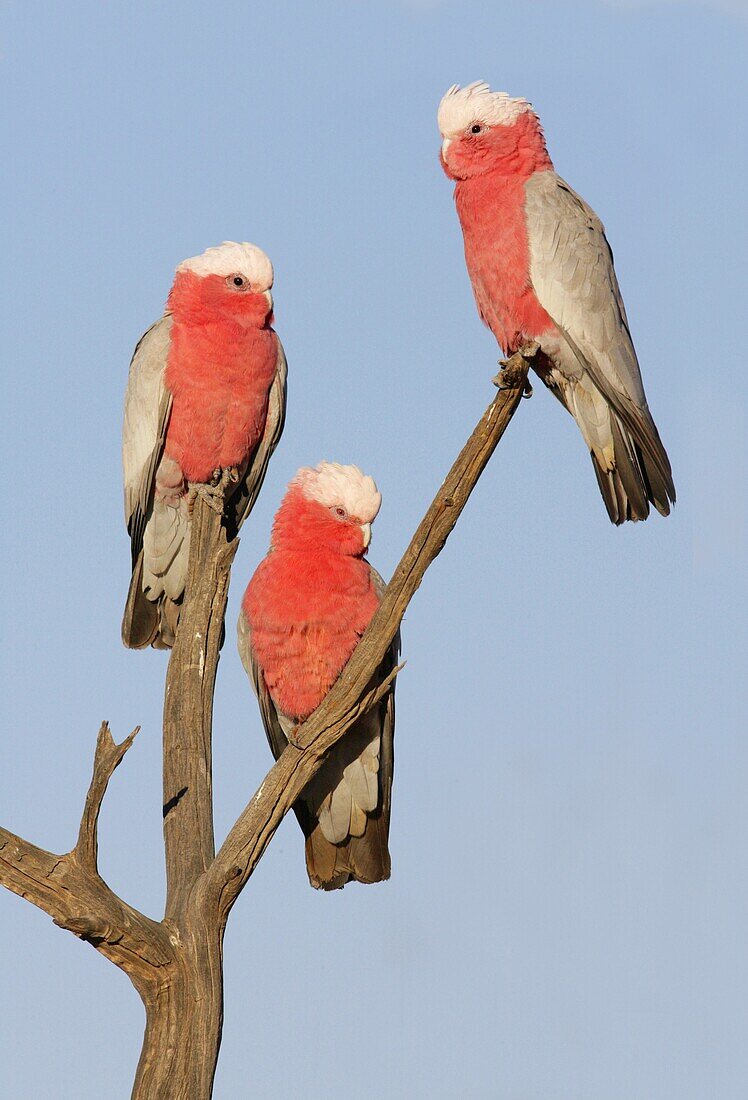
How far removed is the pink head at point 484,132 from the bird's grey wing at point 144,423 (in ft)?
8.17

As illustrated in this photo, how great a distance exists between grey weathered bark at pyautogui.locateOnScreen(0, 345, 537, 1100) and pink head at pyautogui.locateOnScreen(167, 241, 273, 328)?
1.91m

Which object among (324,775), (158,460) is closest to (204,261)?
(158,460)

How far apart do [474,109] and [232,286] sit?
210cm

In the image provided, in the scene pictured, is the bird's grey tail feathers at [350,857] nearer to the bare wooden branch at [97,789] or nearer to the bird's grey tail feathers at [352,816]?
the bird's grey tail feathers at [352,816]

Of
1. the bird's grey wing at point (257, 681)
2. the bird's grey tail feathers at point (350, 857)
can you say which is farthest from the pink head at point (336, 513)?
the bird's grey tail feathers at point (350, 857)

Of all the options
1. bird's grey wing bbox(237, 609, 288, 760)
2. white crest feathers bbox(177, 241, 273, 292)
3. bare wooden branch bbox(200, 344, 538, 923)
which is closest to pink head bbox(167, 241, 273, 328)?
white crest feathers bbox(177, 241, 273, 292)

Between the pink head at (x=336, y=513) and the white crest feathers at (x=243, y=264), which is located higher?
the white crest feathers at (x=243, y=264)

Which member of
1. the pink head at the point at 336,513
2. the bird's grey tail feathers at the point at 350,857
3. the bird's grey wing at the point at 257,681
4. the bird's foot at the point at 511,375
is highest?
the bird's foot at the point at 511,375

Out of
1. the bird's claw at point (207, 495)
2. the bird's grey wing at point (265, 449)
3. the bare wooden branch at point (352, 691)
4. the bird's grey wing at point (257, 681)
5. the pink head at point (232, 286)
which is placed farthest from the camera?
the bird's grey wing at point (265, 449)

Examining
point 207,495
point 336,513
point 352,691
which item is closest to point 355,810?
point 352,691

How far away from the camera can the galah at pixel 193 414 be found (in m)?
9.46

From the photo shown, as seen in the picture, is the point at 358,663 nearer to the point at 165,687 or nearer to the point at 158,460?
the point at 165,687

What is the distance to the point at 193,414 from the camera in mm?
9602

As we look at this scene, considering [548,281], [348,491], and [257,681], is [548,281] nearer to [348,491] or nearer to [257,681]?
[348,491]
